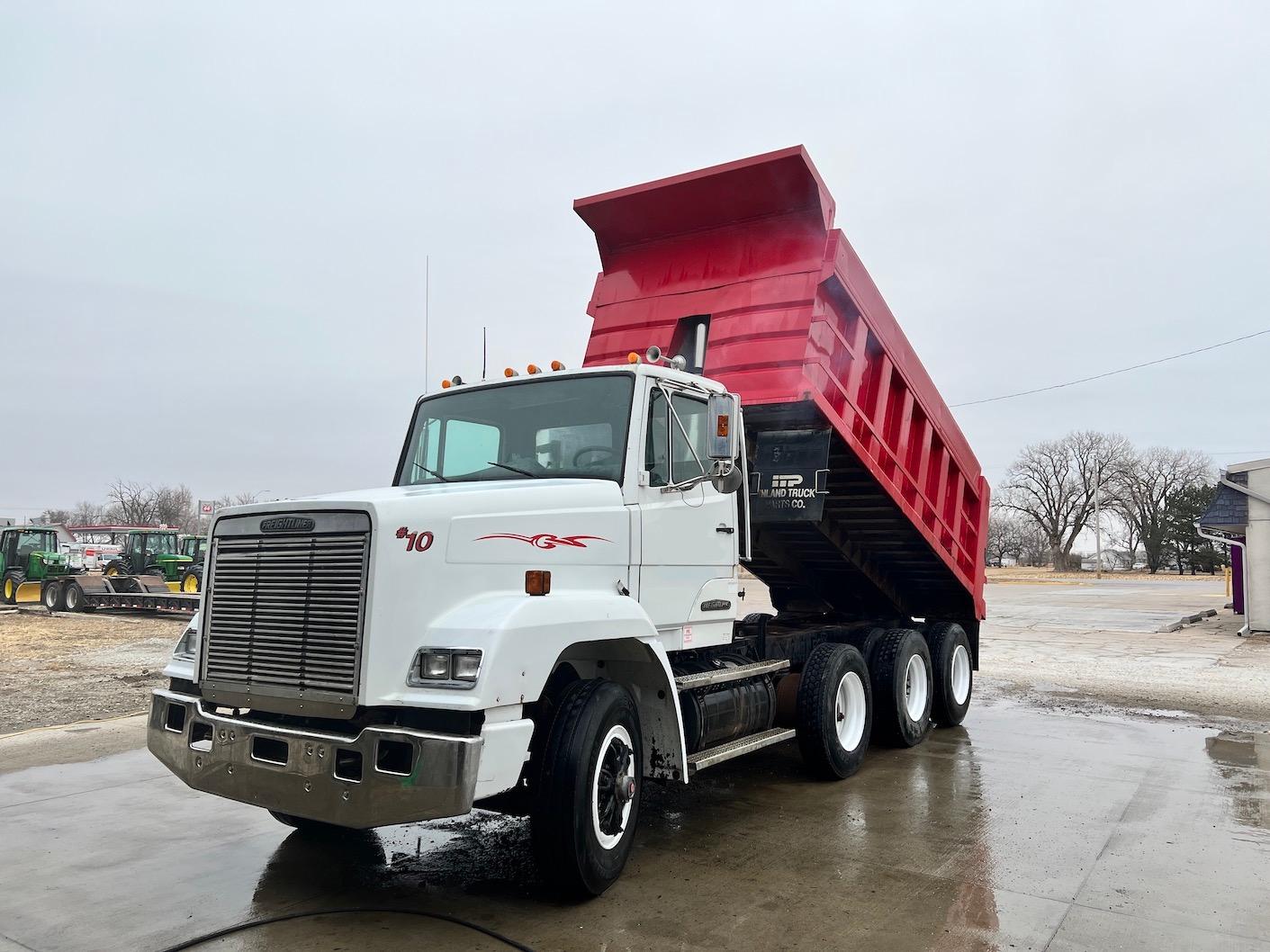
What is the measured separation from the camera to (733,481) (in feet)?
18.6

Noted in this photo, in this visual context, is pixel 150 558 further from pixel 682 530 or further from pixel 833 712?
pixel 682 530

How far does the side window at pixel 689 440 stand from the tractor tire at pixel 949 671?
4346 mm

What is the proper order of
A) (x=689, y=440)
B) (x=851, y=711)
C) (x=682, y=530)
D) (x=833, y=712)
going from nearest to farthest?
(x=682, y=530)
(x=689, y=440)
(x=833, y=712)
(x=851, y=711)

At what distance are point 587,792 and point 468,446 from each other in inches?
86.5

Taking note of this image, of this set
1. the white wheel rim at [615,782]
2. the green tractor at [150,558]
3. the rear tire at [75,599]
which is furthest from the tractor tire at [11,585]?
the white wheel rim at [615,782]

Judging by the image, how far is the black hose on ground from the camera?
3945mm

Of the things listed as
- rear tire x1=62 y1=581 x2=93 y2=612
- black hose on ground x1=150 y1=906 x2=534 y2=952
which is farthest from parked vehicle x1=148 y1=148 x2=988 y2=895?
rear tire x1=62 y1=581 x2=93 y2=612

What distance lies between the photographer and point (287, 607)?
4.31 m

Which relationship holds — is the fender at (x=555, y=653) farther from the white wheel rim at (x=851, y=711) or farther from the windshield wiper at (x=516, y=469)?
the white wheel rim at (x=851, y=711)

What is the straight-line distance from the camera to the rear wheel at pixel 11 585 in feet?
86.3

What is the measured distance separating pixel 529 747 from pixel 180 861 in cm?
224

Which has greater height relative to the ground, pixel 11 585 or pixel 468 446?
pixel 468 446

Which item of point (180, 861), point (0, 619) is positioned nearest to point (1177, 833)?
point (180, 861)

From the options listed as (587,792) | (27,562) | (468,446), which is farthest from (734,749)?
(27,562)
